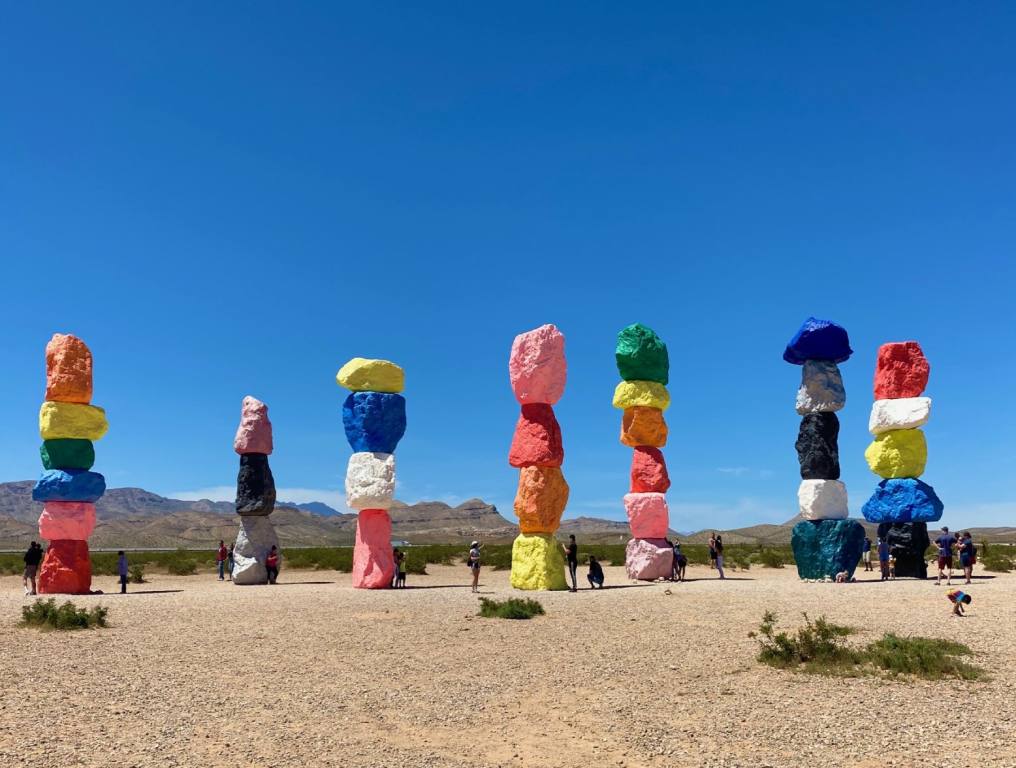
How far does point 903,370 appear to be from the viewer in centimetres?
2256

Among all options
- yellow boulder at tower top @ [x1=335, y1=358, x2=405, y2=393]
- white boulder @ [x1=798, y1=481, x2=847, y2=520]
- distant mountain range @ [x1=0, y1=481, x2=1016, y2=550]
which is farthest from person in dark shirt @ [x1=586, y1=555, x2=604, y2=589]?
distant mountain range @ [x1=0, y1=481, x2=1016, y2=550]

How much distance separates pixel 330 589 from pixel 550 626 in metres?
10.2

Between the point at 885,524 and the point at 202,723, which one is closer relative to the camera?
the point at 202,723

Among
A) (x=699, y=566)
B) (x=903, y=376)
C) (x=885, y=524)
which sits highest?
(x=903, y=376)

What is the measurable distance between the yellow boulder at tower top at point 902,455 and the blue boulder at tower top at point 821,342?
2717mm

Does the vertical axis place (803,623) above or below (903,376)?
below

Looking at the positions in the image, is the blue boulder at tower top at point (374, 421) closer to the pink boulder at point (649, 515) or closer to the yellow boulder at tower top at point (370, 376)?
the yellow boulder at tower top at point (370, 376)

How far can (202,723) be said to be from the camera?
745 cm

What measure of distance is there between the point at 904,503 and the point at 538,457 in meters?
10.4

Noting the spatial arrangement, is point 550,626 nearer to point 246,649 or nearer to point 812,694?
point 246,649

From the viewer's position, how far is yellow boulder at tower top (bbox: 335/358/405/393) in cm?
2233

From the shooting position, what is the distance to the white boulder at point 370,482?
2133 centimetres

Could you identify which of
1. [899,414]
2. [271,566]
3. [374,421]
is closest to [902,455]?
[899,414]

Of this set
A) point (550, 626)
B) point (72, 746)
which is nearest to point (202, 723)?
point (72, 746)
